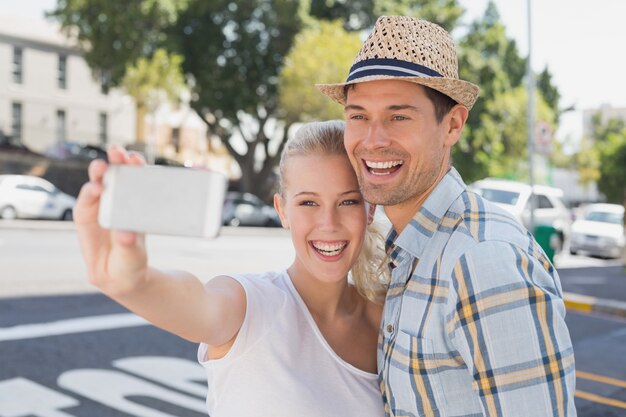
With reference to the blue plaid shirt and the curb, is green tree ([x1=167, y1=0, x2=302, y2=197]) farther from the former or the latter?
Result: the blue plaid shirt

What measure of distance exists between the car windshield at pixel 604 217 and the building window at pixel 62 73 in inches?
1089

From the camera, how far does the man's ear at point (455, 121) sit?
6.79ft

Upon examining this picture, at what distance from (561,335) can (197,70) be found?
27.8 m

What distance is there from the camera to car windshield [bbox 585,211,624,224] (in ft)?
70.7

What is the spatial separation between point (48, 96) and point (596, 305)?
3269cm

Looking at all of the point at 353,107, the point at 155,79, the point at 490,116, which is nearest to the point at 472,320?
the point at 353,107

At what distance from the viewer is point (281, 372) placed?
1929 mm

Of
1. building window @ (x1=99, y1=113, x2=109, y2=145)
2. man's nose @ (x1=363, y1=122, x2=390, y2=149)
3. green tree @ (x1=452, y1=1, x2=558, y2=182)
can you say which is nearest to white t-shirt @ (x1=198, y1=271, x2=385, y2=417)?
man's nose @ (x1=363, y1=122, x2=390, y2=149)

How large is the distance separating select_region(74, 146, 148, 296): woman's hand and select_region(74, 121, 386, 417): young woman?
295mm

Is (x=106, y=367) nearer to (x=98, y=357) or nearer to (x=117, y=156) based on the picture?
(x=98, y=357)

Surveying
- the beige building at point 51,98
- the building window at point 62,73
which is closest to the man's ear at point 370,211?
the beige building at point 51,98

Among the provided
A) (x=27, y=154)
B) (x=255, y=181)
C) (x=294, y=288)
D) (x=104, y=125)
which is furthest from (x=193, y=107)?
(x=294, y=288)

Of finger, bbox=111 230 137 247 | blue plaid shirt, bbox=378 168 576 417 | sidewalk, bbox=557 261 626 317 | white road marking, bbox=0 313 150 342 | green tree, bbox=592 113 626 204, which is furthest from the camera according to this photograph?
green tree, bbox=592 113 626 204

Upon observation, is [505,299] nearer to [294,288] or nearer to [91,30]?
[294,288]
